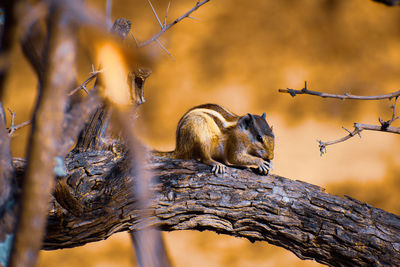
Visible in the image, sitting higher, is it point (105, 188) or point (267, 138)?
point (267, 138)

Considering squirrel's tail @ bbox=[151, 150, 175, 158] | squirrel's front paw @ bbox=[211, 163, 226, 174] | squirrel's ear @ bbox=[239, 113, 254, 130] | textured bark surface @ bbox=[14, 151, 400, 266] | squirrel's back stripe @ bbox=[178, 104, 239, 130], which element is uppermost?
squirrel's back stripe @ bbox=[178, 104, 239, 130]

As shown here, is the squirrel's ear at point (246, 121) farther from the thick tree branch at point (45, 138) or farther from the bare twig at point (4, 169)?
the thick tree branch at point (45, 138)

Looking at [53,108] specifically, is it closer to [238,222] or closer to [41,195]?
[41,195]

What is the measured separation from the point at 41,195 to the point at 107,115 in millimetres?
1062

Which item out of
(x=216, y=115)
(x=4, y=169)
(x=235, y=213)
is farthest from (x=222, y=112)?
(x=4, y=169)

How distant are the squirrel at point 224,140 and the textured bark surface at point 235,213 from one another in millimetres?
201

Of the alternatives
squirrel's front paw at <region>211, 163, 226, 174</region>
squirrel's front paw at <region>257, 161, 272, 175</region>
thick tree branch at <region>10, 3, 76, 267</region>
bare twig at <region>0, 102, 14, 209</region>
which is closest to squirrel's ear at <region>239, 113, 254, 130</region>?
squirrel's front paw at <region>257, 161, 272, 175</region>

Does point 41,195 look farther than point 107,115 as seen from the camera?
No

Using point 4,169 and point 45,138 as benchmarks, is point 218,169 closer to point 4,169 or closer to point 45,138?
point 4,169

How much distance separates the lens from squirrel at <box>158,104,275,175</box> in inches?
67.5

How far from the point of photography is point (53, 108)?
673 millimetres

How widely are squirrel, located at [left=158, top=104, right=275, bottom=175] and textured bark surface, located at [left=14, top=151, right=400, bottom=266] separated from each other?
0.20 metres

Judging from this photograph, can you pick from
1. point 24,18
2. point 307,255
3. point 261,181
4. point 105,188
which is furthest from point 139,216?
point 24,18

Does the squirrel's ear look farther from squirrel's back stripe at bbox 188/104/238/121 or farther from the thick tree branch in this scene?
the thick tree branch
